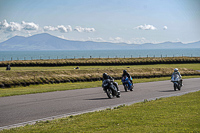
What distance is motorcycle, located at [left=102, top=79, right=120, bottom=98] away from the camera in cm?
1884

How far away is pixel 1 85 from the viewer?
27625 mm

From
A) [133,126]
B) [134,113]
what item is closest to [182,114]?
[134,113]

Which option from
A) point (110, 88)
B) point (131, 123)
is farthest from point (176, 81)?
point (131, 123)

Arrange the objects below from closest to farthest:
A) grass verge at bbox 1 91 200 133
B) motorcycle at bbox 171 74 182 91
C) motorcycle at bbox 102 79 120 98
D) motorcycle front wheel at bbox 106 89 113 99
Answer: grass verge at bbox 1 91 200 133 < motorcycle at bbox 102 79 120 98 < motorcycle front wheel at bbox 106 89 113 99 < motorcycle at bbox 171 74 182 91

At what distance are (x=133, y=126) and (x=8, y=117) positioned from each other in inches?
225

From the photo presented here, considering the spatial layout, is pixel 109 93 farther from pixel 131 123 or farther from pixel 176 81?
pixel 131 123

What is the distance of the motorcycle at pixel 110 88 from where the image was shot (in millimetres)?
18844

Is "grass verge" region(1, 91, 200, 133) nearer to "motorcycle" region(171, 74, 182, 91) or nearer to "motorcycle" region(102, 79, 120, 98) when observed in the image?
"motorcycle" region(102, 79, 120, 98)

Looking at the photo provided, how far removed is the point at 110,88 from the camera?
19.0m

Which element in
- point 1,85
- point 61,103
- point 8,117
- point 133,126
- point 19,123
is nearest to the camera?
point 133,126

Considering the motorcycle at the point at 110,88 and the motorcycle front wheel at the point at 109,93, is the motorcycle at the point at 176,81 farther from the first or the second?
the motorcycle front wheel at the point at 109,93

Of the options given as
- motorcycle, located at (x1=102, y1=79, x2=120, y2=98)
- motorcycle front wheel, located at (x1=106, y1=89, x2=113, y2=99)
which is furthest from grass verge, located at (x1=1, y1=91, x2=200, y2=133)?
motorcycle front wheel, located at (x1=106, y1=89, x2=113, y2=99)

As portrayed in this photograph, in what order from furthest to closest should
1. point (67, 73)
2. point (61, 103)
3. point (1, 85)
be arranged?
1. point (67, 73)
2. point (1, 85)
3. point (61, 103)

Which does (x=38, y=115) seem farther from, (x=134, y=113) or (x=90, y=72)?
(x=90, y=72)
